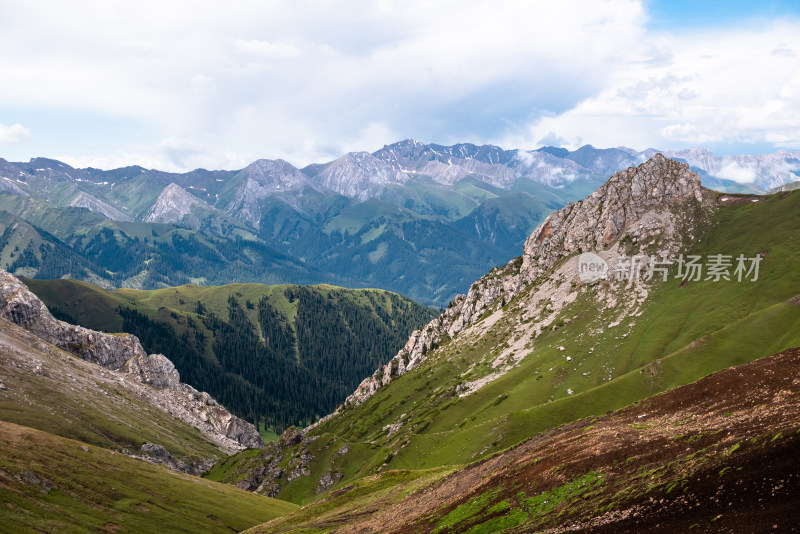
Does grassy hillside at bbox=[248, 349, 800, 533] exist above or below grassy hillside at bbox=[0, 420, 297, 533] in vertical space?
above

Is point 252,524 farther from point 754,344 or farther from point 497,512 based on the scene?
point 754,344

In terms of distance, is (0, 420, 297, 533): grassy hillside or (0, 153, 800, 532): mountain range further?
(0, 420, 297, 533): grassy hillside

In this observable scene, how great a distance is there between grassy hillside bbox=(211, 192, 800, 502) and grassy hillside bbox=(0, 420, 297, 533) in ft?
111

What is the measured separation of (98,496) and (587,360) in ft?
397

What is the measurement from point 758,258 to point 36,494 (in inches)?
7339

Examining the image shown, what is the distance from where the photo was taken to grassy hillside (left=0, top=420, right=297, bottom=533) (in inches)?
3083

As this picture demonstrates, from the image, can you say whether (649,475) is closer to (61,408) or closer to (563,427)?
(563,427)

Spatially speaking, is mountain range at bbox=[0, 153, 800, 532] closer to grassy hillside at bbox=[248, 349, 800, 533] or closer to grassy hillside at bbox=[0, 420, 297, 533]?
grassy hillside at bbox=[248, 349, 800, 533]

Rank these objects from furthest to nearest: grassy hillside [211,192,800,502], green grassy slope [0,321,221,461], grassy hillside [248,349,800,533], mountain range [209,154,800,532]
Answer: green grassy slope [0,321,221,461], grassy hillside [211,192,800,502], mountain range [209,154,800,532], grassy hillside [248,349,800,533]

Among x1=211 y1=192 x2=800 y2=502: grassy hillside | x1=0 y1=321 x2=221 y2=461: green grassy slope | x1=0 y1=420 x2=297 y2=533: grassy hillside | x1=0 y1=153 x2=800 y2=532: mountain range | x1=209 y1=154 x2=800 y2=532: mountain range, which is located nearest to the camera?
x1=209 y1=154 x2=800 y2=532: mountain range

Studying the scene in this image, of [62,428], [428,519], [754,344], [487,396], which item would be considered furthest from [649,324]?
[62,428]

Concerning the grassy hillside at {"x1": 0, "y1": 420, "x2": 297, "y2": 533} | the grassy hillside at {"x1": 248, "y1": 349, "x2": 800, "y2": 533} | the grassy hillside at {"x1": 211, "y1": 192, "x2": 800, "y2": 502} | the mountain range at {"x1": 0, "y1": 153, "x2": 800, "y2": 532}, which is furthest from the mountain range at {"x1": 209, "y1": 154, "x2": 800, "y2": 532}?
the grassy hillside at {"x1": 0, "y1": 420, "x2": 297, "y2": 533}

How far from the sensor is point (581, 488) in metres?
46.1

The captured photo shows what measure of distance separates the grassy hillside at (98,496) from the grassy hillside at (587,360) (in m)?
34.0
